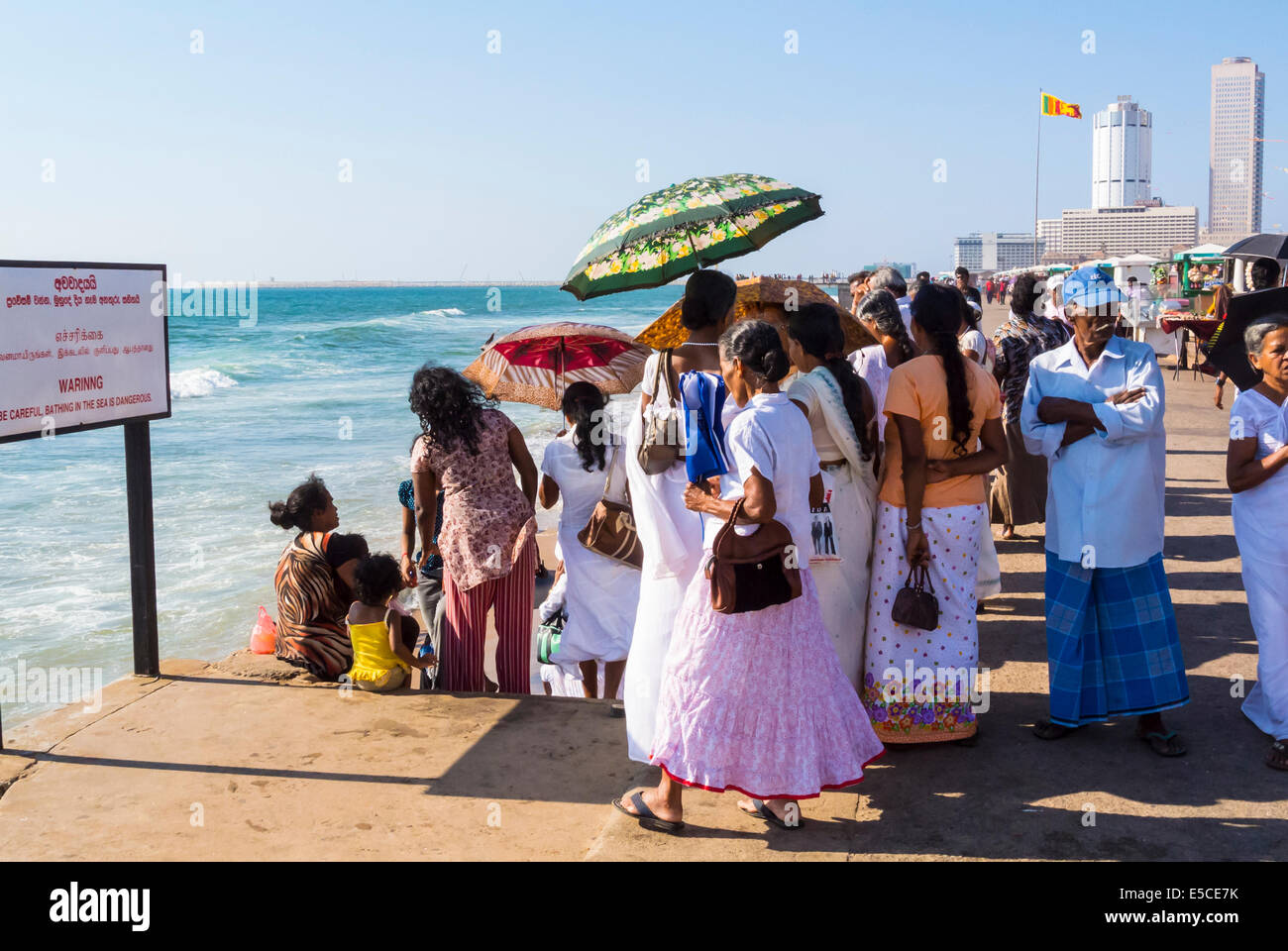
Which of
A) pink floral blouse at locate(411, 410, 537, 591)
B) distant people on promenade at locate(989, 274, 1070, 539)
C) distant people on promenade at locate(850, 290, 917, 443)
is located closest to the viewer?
distant people on promenade at locate(850, 290, 917, 443)

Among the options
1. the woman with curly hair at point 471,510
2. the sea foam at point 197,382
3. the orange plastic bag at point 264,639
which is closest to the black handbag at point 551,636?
the woman with curly hair at point 471,510

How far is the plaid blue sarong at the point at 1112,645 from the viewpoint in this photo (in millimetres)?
4172

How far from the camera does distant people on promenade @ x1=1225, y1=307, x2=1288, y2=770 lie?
13.4 feet

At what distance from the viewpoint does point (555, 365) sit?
5.94 meters

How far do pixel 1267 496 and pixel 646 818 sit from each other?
2.63m

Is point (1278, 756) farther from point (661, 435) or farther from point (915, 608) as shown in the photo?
point (661, 435)

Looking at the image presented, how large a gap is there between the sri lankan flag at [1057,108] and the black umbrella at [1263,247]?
1128 inches

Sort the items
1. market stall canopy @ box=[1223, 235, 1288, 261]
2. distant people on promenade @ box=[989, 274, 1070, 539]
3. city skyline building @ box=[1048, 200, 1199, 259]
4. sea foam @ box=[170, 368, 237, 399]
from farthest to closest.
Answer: city skyline building @ box=[1048, 200, 1199, 259] → sea foam @ box=[170, 368, 237, 399] → market stall canopy @ box=[1223, 235, 1288, 261] → distant people on promenade @ box=[989, 274, 1070, 539]

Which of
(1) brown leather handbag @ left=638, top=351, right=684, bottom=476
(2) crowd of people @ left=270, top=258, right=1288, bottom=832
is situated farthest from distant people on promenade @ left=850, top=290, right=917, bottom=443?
(1) brown leather handbag @ left=638, top=351, right=684, bottom=476

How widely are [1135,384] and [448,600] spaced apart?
3115 mm

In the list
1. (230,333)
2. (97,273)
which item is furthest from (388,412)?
(230,333)

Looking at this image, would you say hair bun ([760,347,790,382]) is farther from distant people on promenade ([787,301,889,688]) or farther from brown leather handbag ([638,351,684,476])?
distant people on promenade ([787,301,889,688])

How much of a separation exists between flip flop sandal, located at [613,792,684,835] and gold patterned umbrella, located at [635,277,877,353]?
1.76 m

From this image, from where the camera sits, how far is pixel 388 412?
80.3 feet
